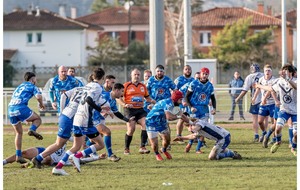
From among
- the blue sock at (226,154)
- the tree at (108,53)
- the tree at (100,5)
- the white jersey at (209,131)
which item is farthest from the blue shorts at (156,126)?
the tree at (100,5)

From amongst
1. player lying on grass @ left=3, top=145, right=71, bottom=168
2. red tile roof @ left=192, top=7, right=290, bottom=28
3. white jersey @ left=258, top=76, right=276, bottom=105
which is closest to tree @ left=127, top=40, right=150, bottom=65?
red tile roof @ left=192, top=7, right=290, bottom=28

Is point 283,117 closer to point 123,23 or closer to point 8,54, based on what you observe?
point 8,54

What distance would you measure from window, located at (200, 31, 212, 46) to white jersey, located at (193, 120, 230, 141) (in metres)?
74.8

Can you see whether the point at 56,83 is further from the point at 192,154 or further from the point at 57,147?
the point at 57,147

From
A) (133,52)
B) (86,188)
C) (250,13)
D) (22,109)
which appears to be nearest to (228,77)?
(133,52)

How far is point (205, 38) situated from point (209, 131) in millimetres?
76161

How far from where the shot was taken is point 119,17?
101m

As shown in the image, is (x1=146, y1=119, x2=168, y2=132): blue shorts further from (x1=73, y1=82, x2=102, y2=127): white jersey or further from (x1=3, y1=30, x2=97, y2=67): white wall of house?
(x1=3, y1=30, x2=97, y2=67): white wall of house

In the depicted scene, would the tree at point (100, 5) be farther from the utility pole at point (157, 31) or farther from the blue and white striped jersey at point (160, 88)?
the blue and white striped jersey at point (160, 88)

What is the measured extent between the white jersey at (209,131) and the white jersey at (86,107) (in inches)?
116

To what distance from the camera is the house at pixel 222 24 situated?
9059 cm

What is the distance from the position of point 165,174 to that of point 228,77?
45996 mm

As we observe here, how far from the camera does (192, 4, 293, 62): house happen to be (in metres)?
90.6

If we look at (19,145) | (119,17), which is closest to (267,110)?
(19,145)
